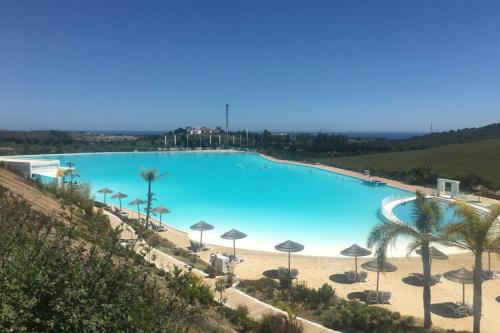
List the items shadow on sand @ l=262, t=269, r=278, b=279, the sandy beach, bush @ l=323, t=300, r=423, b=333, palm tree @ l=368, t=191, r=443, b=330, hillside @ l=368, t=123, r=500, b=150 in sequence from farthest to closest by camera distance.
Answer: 1. hillside @ l=368, t=123, r=500, b=150
2. shadow on sand @ l=262, t=269, r=278, b=279
3. the sandy beach
4. palm tree @ l=368, t=191, r=443, b=330
5. bush @ l=323, t=300, r=423, b=333

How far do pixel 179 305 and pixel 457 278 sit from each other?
302 inches

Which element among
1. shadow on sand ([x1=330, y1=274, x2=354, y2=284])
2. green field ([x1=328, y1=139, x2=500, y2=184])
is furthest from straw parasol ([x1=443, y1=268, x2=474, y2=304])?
green field ([x1=328, y1=139, x2=500, y2=184])

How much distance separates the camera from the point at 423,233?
841cm

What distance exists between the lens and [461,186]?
30922 mm

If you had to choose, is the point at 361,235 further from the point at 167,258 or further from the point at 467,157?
the point at 467,157

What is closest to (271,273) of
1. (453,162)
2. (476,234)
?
(476,234)

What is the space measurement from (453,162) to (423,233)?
3667cm

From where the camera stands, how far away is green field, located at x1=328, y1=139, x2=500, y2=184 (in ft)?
112

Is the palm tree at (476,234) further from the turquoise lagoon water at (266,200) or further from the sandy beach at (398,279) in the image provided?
the turquoise lagoon water at (266,200)

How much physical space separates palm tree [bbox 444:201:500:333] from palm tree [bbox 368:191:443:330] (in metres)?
0.48

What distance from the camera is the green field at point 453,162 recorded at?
34094mm

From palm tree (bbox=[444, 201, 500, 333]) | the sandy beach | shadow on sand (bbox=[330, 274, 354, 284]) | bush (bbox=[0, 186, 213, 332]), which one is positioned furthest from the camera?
shadow on sand (bbox=[330, 274, 354, 284])

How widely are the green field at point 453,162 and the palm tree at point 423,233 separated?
25.6 meters

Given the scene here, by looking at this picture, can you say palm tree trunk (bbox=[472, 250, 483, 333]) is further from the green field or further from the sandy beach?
the green field
